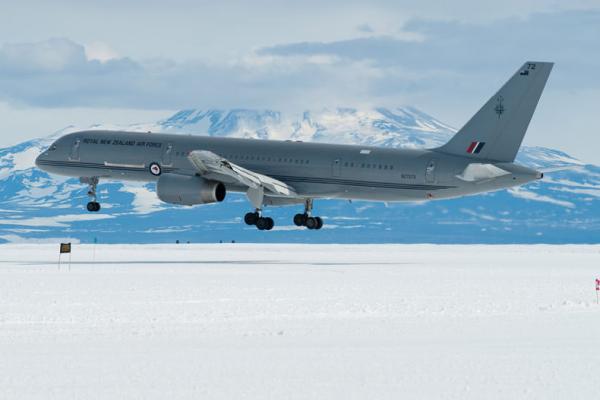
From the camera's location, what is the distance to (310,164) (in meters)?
74.1

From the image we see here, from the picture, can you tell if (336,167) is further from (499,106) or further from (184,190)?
(499,106)

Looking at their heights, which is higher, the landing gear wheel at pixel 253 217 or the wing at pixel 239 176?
the wing at pixel 239 176

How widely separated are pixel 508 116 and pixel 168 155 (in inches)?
873

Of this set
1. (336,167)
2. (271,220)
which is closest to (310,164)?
(336,167)

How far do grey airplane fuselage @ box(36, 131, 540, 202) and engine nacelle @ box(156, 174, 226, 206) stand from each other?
1.64 m

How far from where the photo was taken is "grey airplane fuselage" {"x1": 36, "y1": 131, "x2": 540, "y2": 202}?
69.8 meters

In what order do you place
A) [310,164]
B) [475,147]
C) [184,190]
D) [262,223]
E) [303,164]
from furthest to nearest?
[262,223], [303,164], [310,164], [184,190], [475,147]

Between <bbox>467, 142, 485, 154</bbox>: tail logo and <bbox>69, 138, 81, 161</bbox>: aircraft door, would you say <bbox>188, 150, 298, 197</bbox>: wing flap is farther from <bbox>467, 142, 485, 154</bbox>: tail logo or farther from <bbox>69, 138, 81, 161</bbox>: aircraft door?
<bbox>467, 142, 485, 154</bbox>: tail logo

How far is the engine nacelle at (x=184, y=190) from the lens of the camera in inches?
2889

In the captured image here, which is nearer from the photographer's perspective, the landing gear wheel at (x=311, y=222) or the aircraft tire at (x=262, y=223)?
the aircraft tire at (x=262, y=223)

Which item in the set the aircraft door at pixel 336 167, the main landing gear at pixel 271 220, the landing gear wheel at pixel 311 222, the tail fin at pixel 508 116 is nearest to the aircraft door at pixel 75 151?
the main landing gear at pixel 271 220
